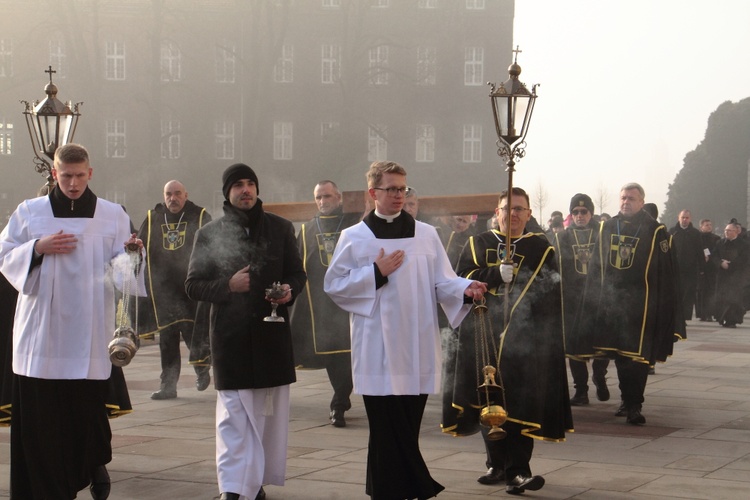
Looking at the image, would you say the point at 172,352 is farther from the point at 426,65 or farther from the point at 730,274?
the point at 426,65

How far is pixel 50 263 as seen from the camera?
623 centimetres

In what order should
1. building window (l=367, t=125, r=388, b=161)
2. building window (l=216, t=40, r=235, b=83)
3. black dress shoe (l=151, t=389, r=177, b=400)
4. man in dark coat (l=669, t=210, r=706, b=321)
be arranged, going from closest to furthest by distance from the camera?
black dress shoe (l=151, t=389, r=177, b=400) → man in dark coat (l=669, t=210, r=706, b=321) → building window (l=216, t=40, r=235, b=83) → building window (l=367, t=125, r=388, b=161)

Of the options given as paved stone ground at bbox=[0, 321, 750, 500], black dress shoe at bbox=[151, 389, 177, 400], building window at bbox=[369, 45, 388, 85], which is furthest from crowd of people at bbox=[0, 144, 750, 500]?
building window at bbox=[369, 45, 388, 85]

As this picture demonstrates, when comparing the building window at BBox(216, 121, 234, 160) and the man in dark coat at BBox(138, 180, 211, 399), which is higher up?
the building window at BBox(216, 121, 234, 160)

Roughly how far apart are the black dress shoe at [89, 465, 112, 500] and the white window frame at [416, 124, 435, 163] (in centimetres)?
3830

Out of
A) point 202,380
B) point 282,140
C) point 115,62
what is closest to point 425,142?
point 282,140

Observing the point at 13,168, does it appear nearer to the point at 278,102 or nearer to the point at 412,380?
the point at 278,102

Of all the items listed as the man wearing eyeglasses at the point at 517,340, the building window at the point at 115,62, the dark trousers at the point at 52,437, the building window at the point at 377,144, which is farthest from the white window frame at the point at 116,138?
the dark trousers at the point at 52,437

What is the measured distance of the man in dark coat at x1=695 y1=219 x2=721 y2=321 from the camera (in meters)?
21.5

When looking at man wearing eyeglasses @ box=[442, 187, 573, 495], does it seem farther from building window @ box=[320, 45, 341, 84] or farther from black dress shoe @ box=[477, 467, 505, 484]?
building window @ box=[320, 45, 341, 84]

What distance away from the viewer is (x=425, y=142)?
44.5m

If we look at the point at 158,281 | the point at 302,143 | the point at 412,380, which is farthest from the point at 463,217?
the point at 302,143

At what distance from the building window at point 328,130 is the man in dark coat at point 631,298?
32.8 meters

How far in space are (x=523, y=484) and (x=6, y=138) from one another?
39.2 metres
